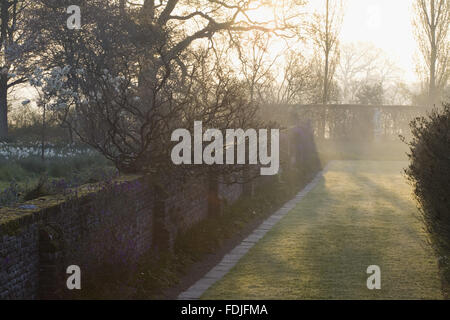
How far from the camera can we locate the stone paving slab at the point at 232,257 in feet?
26.0

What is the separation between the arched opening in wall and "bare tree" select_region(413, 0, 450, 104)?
31132 millimetres

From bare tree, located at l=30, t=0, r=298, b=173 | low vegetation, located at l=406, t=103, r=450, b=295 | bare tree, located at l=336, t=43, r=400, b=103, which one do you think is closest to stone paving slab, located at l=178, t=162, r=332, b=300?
bare tree, located at l=30, t=0, r=298, b=173

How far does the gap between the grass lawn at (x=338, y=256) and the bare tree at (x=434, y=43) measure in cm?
2004

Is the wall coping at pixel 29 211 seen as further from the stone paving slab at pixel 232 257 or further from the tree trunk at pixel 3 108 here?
the tree trunk at pixel 3 108

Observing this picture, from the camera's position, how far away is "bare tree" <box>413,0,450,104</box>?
33812 millimetres

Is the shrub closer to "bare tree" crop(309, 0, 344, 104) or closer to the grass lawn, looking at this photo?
the grass lawn

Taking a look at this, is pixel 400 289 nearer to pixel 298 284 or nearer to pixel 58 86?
pixel 298 284

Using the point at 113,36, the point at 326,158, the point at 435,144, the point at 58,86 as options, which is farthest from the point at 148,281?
the point at 326,158

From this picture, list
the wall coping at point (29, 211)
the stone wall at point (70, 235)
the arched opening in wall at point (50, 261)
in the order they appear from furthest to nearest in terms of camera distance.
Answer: the arched opening in wall at point (50, 261) < the stone wall at point (70, 235) < the wall coping at point (29, 211)

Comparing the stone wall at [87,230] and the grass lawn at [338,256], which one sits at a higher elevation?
the stone wall at [87,230]

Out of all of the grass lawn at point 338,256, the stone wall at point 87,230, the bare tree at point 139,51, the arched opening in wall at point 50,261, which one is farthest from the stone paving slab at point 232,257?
the bare tree at point 139,51

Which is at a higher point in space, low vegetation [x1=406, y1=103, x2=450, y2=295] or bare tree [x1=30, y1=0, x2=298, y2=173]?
bare tree [x1=30, y1=0, x2=298, y2=173]

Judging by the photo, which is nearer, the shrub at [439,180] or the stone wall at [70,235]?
the stone wall at [70,235]

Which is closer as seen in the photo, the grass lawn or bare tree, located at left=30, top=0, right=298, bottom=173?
the grass lawn
